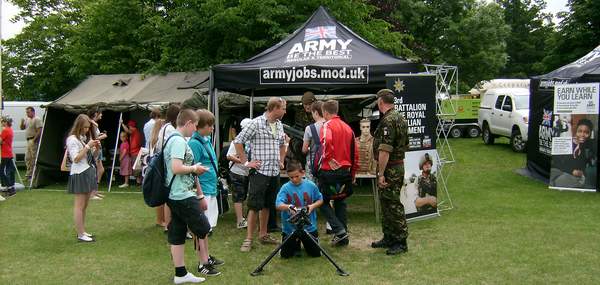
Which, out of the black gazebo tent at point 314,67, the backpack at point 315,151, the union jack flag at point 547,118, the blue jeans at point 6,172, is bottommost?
the blue jeans at point 6,172

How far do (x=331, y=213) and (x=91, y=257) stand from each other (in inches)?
110

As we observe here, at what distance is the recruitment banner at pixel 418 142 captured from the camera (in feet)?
25.0

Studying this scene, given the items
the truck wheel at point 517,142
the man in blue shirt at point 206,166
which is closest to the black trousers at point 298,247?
the man in blue shirt at point 206,166

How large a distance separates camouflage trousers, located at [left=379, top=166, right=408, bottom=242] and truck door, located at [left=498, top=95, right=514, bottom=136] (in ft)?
41.6

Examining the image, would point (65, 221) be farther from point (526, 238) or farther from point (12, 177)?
point (526, 238)

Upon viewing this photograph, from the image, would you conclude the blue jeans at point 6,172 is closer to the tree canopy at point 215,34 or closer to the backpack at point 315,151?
the tree canopy at point 215,34

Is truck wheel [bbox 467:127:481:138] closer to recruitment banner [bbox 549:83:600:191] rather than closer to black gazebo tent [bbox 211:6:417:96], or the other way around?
recruitment banner [bbox 549:83:600:191]

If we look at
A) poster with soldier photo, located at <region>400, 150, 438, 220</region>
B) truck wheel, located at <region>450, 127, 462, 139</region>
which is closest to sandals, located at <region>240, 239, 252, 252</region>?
poster with soldier photo, located at <region>400, 150, 438, 220</region>

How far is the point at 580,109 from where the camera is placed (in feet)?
34.4

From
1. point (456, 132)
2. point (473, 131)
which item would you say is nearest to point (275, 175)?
point (456, 132)

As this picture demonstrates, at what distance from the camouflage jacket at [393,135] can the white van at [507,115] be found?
38.8 ft

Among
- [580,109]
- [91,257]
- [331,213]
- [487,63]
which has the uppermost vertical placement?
[487,63]

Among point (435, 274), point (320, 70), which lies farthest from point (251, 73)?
point (435, 274)

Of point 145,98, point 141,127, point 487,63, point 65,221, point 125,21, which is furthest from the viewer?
point 487,63
